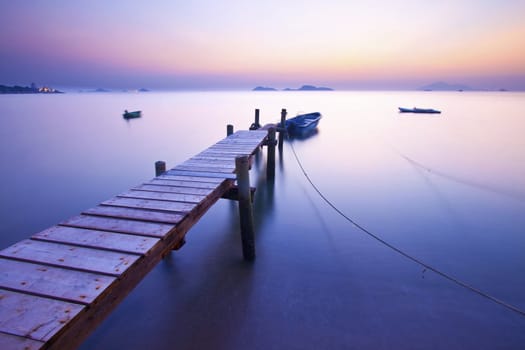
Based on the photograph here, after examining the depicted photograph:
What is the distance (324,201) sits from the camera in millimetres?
8570

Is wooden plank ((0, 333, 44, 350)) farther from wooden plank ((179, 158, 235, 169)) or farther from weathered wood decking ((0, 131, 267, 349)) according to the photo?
wooden plank ((179, 158, 235, 169))

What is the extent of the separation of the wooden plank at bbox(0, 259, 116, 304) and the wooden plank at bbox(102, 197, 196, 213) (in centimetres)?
135

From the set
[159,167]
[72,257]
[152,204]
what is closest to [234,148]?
[159,167]

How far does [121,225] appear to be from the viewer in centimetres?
304

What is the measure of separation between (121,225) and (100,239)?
32 centimetres

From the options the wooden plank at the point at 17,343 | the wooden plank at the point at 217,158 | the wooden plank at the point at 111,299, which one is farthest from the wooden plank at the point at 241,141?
the wooden plank at the point at 17,343

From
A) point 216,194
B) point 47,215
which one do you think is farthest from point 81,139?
point 216,194

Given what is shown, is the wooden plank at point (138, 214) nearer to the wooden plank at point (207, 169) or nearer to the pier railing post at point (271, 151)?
the wooden plank at point (207, 169)

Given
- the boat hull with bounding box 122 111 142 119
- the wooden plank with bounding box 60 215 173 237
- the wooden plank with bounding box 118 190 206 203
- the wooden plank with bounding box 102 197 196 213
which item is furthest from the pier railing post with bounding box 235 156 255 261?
the boat hull with bounding box 122 111 142 119

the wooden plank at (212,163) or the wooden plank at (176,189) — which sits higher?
the wooden plank at (212,163)

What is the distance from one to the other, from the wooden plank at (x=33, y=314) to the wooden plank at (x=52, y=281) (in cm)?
5

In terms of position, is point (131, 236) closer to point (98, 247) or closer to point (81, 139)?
point (98, 247)

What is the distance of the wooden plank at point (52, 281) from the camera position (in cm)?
195

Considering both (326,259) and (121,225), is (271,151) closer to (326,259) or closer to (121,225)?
(326,259)
